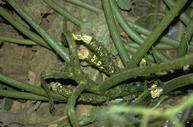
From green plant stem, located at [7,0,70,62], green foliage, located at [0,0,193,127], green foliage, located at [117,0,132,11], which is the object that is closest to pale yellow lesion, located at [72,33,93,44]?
Result: green foliage, located at [0,0,193,127]

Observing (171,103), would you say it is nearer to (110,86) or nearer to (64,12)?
(110,86)

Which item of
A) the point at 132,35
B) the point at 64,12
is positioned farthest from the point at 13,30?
the point at 132,35

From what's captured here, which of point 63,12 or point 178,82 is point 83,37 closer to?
point 63,12

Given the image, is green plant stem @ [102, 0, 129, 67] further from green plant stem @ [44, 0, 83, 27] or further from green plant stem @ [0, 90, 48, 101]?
green plant stem @ [0, 90, 48, 101]

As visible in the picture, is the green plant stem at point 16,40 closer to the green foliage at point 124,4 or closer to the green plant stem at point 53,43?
the green plant stem at point 53,43

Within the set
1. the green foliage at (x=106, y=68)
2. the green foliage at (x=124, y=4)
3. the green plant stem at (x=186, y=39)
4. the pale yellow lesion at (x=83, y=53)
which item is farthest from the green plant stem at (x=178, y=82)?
the green foliage at (x=124, y=4)

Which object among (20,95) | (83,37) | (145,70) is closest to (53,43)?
(83,37)
